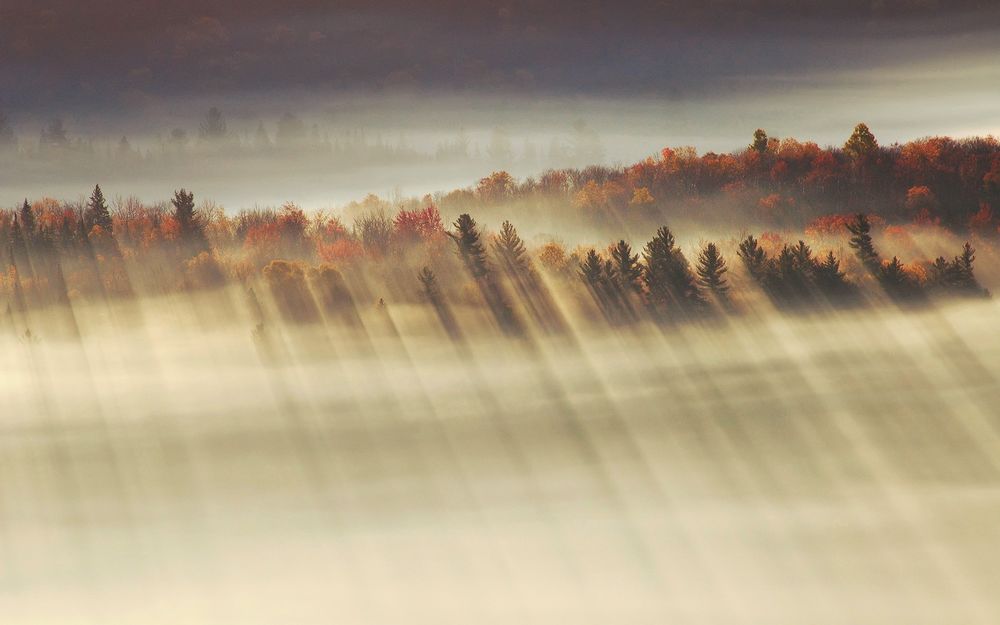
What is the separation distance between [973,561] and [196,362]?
17.6 metres

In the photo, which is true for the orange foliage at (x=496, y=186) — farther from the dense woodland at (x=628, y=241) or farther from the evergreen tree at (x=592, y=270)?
the evergreen tree at (x=592, y=270)

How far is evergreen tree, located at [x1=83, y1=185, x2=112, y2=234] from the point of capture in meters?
27.6

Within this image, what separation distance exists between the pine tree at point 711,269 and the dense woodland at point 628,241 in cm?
4

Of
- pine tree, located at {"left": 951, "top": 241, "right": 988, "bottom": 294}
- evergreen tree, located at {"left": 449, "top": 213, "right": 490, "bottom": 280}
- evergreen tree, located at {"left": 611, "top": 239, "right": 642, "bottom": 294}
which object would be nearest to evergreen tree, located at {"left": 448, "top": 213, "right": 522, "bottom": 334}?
evergreen tree, located at {"left": 449, "top": 213, "right": 490, "bottom": 280}

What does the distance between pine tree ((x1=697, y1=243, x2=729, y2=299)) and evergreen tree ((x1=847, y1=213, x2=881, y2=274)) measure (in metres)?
2.99

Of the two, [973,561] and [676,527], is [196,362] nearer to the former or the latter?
[676,527]

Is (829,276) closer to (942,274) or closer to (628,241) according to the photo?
(942,274)

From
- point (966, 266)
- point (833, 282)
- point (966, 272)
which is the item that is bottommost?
point (966, 272)

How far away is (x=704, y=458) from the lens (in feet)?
88.2

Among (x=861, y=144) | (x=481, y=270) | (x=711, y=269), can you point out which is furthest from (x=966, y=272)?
(x=481, y=270)

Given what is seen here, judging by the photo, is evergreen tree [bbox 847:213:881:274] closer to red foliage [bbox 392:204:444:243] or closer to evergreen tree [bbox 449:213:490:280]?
evergreen tree [bbox 449:213:490:280]

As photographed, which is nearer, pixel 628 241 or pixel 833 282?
pixel 628 241

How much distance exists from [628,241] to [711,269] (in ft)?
6.51

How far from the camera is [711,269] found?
27.8 metres
